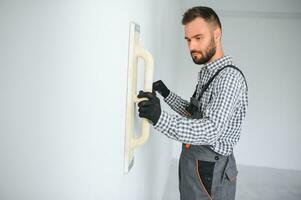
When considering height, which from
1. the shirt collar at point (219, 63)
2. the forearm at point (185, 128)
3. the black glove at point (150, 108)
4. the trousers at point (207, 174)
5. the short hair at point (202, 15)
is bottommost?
the trousers at point (207, 174)

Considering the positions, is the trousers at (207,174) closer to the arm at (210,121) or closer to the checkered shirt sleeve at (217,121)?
the checkered shirt sleeve at (217,121)

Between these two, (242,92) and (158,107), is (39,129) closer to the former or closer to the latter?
(158,107)

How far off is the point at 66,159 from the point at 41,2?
1.40 ft

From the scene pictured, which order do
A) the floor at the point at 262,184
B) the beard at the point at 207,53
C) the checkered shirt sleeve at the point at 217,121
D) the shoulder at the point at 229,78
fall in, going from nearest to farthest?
the checkered shirt sleeve at the point at 217,121 < the shoulder at the point at 229,78 < the beard at the point at 207,53 < the floor at the point at 262,184

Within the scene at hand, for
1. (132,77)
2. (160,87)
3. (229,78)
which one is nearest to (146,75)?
(132,77)

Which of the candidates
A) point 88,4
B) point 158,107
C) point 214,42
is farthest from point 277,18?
point 88,4

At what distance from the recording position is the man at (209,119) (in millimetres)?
1192

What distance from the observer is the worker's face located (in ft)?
4.50

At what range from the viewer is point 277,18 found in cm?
411

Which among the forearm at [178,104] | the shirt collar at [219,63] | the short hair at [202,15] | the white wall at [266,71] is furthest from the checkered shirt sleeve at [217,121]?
the white wall at [266,71]

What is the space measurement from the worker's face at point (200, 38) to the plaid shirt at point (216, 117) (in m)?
0.08

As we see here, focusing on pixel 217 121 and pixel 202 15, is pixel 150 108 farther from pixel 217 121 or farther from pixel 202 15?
pixel 202 15

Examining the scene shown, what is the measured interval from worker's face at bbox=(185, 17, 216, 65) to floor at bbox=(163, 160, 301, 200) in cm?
207

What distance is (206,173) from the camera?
4.87 feet
